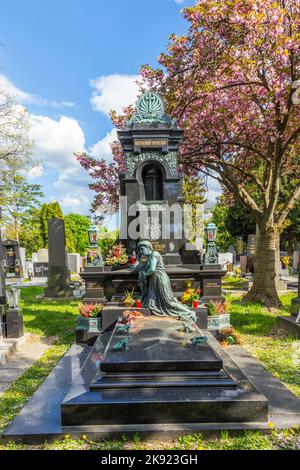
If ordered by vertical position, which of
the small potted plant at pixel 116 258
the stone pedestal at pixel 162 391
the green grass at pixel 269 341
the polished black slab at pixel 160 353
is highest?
the small potted plant at pixel 116 258

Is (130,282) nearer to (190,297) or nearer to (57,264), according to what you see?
(190,297)

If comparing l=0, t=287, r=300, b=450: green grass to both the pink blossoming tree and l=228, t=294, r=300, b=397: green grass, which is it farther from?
the pink blossoming tree

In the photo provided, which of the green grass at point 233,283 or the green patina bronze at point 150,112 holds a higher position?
the green patina bronze at point 150,112

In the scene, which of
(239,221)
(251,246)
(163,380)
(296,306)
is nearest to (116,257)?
(163,380)

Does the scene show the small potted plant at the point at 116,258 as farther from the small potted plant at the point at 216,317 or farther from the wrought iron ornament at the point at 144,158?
the small potted plant at the point at 216,317

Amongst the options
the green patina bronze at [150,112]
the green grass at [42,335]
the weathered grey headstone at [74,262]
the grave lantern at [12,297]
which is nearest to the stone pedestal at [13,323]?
the grave lantern at [12,297]

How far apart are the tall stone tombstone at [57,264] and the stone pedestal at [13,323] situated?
271 inches

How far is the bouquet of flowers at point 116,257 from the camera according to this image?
8.64 metres

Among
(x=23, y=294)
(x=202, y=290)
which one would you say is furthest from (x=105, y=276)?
(x=23, y=294)

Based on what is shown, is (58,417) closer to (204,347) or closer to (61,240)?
(204,347)

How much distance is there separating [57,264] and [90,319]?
8189mm

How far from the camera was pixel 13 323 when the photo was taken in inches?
322

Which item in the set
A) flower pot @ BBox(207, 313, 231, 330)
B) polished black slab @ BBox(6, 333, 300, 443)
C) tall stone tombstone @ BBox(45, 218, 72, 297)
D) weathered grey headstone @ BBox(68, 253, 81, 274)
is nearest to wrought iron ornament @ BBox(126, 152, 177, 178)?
flower pot @ BBox(207, 313, 231, 330)

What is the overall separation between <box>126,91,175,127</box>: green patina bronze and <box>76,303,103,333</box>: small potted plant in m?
5.29
